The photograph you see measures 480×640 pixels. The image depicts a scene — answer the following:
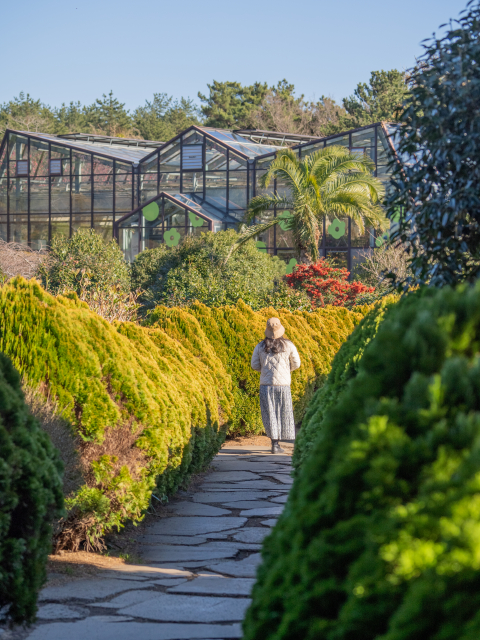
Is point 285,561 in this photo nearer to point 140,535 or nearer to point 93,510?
point 93,510

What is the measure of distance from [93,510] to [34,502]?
1.71 m

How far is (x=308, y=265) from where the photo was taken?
20.4m

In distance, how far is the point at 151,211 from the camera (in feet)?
97.4

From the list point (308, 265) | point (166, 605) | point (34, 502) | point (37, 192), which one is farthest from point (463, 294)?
point (37, 192)

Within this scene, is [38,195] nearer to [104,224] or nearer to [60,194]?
[60,194]

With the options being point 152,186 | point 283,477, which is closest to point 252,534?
point 283,477

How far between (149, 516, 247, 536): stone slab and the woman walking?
3.38 meters

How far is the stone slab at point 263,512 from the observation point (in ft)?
19.0

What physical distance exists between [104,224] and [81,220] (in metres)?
1.23

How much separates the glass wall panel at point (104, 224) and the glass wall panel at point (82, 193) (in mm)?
666

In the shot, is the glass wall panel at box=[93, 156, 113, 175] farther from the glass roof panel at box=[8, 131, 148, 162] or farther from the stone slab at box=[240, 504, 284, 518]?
the stone slab at box=[240, 504, 284, 518]

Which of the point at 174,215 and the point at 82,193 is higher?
the point at 82,193

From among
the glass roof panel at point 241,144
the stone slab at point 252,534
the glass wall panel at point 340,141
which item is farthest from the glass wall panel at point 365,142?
the stone slab at point 252,534

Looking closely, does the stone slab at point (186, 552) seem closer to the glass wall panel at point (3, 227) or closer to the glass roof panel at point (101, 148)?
the glass roof panel at point (101, 148)
